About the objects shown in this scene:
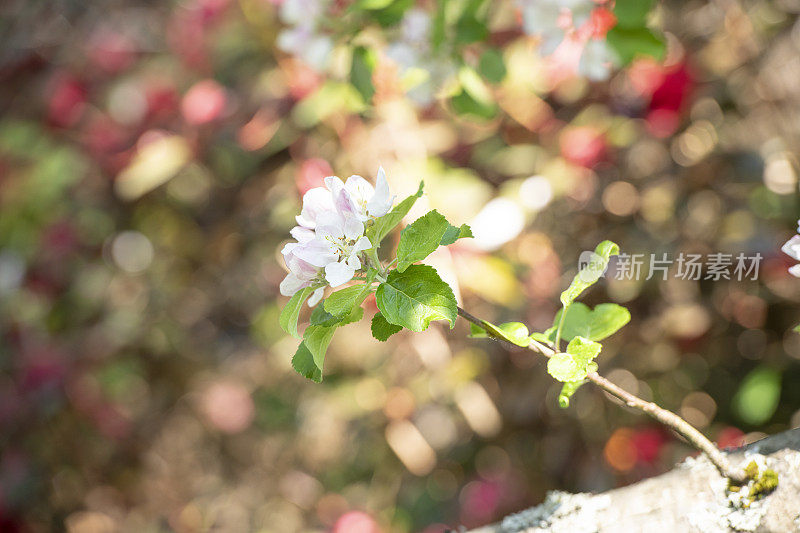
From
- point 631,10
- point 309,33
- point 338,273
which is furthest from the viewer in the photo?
point 309,33

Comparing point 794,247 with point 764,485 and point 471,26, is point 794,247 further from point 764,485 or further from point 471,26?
point 471,26

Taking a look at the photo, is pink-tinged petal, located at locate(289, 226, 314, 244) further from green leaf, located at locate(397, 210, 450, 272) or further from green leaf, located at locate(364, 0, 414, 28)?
green leaf, located at locate(364, 0, 414, 28)

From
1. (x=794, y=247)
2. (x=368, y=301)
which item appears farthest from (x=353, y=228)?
(x=368, y=301)

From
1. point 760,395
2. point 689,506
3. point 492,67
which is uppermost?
point 492,67

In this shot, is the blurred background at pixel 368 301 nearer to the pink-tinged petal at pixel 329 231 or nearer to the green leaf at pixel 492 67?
the green leaf at pixel 492 67

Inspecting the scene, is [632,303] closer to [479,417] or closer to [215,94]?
[479,417]

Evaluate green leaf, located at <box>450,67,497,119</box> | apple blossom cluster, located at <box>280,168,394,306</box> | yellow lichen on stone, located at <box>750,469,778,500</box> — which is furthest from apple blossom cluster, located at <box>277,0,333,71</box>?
yellow lichen on stone, located at <box>750,469,778,500</box>

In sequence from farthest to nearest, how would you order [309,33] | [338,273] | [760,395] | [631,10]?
1. [760,395]
2. [309,33]
3. [631,10]
4. [338,273]

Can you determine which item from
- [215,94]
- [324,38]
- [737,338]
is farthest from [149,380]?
[737,338]
